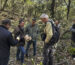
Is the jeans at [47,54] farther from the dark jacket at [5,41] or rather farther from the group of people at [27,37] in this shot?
the dark jacket at [5,41]

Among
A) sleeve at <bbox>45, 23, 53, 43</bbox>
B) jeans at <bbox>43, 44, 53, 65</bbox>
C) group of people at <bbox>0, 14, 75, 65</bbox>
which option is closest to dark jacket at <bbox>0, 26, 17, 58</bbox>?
group of people at <bbox>0, 14, 75, 65</bbox>

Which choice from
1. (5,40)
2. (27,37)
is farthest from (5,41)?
(27,37)

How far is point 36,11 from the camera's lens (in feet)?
48.9

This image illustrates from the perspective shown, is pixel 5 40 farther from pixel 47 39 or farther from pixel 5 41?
pixel 47 39

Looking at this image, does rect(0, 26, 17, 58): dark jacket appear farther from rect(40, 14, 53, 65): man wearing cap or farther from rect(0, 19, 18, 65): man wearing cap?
rect(40, 14, 53, 65): man wearing cap

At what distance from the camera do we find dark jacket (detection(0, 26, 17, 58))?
396 cm

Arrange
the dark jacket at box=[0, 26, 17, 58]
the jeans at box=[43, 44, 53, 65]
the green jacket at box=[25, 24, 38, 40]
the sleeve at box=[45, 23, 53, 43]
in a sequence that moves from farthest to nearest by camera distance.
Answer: the green jacket at box=[25, 24, 38, 40]
the jeans at box=[43, 44, 53, 65]
the sleeve at box=[45, 23, 53, 43]
the dark jacket at box=[0, 26, 17, 58]

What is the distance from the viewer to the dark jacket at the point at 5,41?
3.96m

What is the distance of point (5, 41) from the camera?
402 centimetres

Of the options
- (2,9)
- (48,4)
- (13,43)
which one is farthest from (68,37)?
(2,9)

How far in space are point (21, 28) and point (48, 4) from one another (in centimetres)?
928

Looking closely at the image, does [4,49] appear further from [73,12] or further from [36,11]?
[73,12]

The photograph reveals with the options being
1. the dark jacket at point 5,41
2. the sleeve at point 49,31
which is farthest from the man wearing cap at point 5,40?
the sleeve at point 49,31

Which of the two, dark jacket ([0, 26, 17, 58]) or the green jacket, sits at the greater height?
dark jacket ([0, 26, 17, 58])
